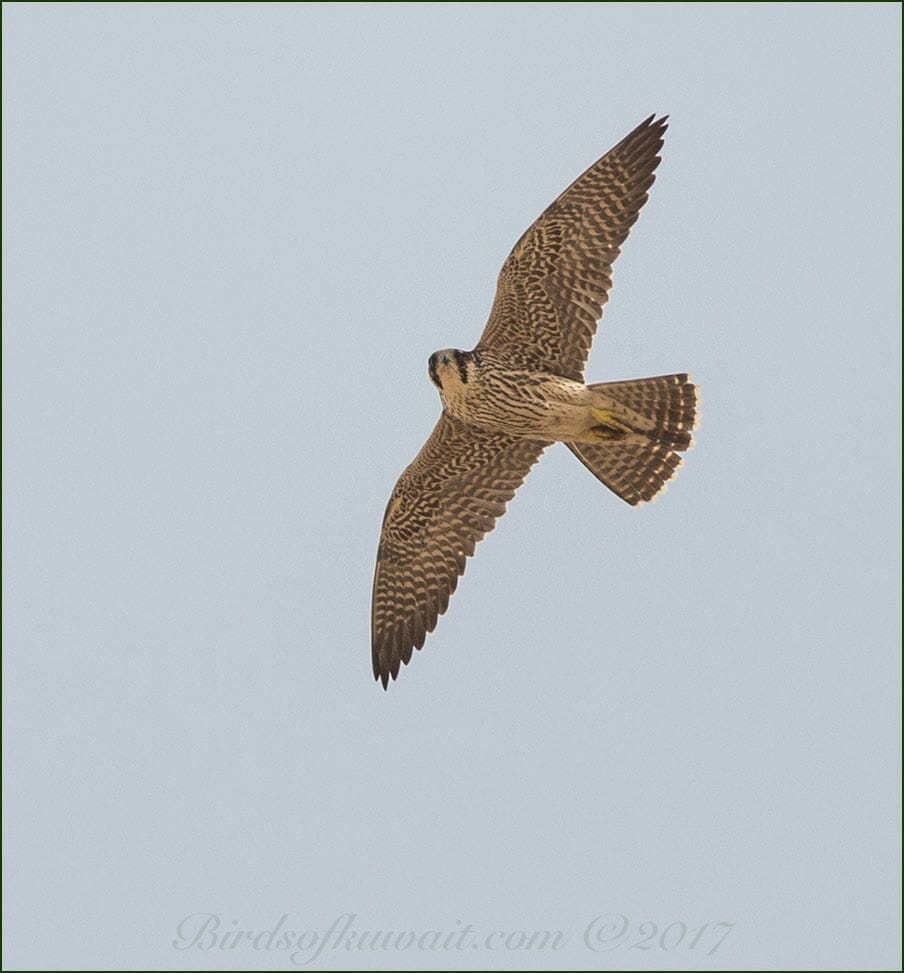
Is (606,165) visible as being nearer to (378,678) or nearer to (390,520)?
(390,520)

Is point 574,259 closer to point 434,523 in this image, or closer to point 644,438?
point 644,438

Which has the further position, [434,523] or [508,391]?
[434,523]

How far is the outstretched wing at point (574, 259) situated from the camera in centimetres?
1277

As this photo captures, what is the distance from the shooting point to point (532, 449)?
13.8m

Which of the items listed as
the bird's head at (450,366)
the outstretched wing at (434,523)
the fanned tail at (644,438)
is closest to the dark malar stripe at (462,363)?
the bird's head at (450,366)

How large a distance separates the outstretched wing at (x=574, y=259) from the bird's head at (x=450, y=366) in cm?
38

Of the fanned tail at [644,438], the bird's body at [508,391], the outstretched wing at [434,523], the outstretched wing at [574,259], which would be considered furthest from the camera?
the outstretched wing at [434,523]

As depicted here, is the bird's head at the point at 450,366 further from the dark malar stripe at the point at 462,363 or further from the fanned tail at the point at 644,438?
the fanned tail at the point at 644,438

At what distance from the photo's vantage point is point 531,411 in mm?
12984

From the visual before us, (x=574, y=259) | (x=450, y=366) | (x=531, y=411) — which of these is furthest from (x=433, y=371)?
(x=574, y=259)

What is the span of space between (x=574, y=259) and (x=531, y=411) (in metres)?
1.06

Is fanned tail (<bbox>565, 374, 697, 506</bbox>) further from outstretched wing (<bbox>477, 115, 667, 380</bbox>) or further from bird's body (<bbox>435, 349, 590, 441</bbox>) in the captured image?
outstretched wing (<bbox>477, 115, 667, 380</bbox>)

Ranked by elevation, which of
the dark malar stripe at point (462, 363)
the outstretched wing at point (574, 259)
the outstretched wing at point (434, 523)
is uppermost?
the outstretched wing at point (574, 259)

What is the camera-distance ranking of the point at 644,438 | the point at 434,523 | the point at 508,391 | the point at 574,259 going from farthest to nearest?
the point at 434,523, the point at 644,438, the point at 508,391, the point at 574,259
